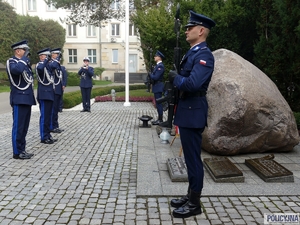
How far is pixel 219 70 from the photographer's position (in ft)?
20.3

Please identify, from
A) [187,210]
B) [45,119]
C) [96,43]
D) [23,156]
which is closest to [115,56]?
[96,43]

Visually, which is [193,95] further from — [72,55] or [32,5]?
[32,5]

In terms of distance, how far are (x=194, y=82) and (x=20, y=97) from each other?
12.5 feet

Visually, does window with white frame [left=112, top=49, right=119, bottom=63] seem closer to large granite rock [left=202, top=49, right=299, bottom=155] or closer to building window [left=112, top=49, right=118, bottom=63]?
building window [left=112, top=49, right=118, bottom=63]

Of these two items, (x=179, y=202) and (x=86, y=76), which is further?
(x=86, y=76)

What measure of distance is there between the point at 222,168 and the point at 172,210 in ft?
4.70

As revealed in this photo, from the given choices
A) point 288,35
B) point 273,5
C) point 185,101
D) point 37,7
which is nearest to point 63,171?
point 185,101

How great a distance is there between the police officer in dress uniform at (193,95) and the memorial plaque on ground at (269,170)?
1511 millimetres

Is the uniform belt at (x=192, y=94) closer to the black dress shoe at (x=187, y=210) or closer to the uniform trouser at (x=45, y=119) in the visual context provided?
the black dress shoe at (x=187, y=210)

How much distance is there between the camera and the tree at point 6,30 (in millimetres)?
30750

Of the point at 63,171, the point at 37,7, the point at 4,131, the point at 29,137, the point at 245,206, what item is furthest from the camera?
the point at 37,7

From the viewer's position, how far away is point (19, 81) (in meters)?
5.82

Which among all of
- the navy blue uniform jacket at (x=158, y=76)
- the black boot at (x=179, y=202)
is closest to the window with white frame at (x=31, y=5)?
the navy blue uniform jacket at (x=158, y=76)

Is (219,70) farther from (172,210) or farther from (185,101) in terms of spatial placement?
(172,210)
